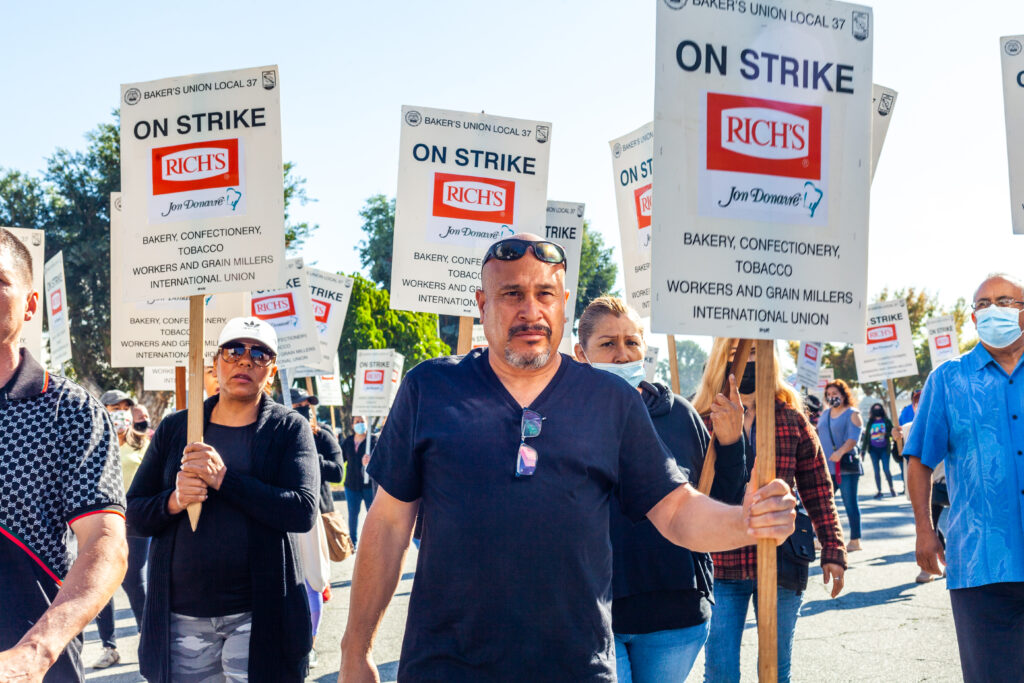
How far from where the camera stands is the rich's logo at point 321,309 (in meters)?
12.6

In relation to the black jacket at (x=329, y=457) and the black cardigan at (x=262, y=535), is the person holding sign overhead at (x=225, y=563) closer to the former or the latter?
the black cardigan at (x=262, y=535)

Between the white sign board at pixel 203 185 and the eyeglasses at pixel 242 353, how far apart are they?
301mm

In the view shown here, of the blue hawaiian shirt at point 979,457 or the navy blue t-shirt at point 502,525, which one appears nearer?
the navy blue t-shirt at point 502,525

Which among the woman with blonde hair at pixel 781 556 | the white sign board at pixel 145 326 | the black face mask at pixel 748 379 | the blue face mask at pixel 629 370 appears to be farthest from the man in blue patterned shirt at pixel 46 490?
the white sign board at pixel 145 326

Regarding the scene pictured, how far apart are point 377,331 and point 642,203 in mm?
42603

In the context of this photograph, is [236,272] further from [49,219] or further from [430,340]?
[430,340]

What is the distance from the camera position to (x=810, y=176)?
3.16 metres

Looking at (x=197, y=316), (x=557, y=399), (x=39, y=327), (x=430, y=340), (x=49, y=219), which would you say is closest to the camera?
(x=557, y=399)

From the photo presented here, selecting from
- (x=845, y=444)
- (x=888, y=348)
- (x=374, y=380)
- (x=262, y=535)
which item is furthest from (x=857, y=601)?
(x=374, y=380)

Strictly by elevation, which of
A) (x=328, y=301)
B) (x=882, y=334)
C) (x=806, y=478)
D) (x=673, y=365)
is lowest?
(x=806, y=478)

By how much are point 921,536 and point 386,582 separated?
2553 mm

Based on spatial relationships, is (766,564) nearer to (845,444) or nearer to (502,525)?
(502,525)

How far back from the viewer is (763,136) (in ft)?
10.3

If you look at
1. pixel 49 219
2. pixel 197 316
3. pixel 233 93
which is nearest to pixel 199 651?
pixel 197 316
